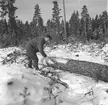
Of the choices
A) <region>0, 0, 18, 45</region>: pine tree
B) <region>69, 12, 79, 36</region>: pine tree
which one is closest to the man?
<region>0, 0, 18, 45</region>: pine tree

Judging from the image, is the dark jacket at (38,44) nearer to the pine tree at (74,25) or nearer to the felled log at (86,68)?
the felled log at (86,68)

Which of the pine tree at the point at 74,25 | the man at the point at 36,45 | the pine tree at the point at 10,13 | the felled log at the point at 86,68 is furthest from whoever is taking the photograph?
the pine tree at the point at 74,25

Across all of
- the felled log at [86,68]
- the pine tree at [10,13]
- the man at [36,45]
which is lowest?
the felled log at [86,68]

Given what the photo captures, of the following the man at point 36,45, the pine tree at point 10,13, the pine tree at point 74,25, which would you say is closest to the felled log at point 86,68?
the man at point 36,45

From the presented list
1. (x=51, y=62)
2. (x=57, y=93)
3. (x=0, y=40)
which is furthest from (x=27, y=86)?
(x=0, y=40)

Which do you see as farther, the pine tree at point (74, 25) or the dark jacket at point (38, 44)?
the pine tree at point (74, 25)

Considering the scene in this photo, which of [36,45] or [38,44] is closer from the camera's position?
[38,44]

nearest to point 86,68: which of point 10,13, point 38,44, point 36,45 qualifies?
point 38,44

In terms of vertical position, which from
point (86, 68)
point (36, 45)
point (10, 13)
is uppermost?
point (10, 13)

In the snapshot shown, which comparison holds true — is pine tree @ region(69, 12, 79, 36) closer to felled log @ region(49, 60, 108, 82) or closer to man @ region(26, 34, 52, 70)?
felled log @ region(49, 60, 108, 82)

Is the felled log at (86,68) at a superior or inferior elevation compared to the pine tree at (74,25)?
inferior

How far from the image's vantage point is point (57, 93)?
373cm

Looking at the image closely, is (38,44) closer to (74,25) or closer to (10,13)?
(10,13)

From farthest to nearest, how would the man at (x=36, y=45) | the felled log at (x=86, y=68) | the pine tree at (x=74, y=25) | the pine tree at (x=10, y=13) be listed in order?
the pine tree at (x=74, y=25), the pine tree at (x=10, y=13), the man at (x=36, y=45), the felled log at (x=86, y=68)
